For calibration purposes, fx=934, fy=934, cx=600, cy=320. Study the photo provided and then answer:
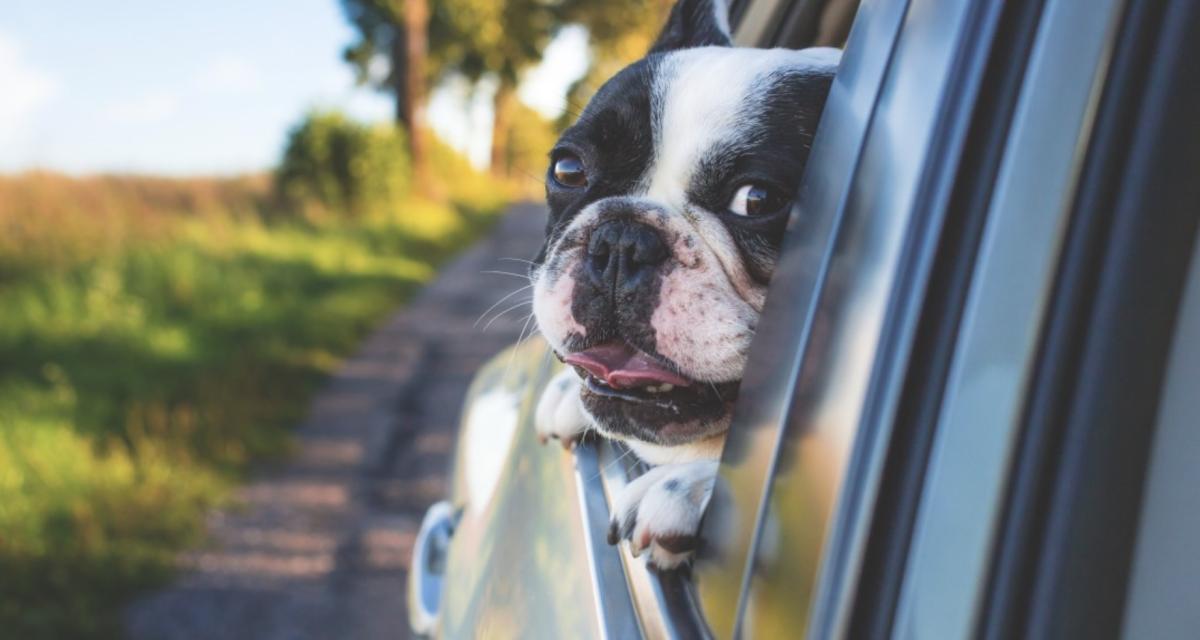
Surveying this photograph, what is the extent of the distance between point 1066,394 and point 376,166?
623 inches

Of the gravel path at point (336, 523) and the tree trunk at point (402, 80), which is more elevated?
the tree trunk at point (402, 80)

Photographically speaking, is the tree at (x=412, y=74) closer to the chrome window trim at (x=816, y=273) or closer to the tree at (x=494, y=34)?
the tree at (x=494, y=34)

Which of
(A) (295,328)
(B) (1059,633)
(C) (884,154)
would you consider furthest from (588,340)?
(A) (295,328)

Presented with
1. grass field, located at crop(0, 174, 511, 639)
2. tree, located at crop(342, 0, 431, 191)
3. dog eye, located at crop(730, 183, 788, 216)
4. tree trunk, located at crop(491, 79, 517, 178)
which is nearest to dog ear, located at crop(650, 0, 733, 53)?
dog eye, located at crop(730, 183, 788, 216)

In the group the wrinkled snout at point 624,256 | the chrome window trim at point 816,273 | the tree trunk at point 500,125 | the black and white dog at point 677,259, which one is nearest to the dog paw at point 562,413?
the black and white dog at point 677,259

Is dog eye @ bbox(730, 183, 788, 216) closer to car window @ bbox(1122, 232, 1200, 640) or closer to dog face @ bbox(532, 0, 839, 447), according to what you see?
dog face @ bbox(532, 0, 839, 447)

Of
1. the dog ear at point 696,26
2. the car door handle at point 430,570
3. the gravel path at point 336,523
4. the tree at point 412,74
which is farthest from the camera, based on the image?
the tree at point 412,74

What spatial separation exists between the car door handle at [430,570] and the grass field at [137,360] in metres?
1.85

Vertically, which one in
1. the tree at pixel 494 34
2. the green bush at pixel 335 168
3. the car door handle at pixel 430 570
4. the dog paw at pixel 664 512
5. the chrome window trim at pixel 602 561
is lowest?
the car door handle at pixel 430 570

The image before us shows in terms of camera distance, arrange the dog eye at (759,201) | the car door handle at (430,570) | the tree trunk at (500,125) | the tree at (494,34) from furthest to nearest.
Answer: the tree trunk at (500,125) < the tree at (494,34) < the car door handle at (430,570) < the dog eye at (759,201)

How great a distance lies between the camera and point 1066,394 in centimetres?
71

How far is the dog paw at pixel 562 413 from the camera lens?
5.95 ft

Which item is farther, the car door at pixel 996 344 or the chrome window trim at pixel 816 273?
the chrome window trim at pixel 816 273

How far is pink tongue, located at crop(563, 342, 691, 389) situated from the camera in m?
1.55
